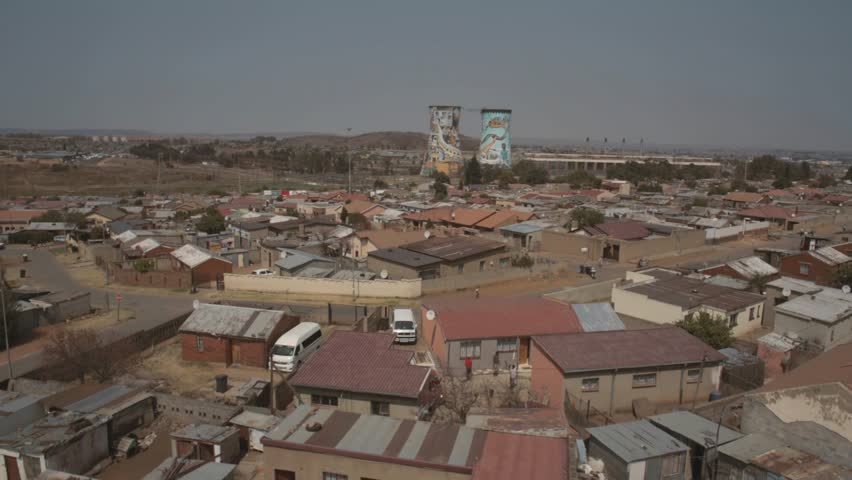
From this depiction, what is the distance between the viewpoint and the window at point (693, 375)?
12.6 m

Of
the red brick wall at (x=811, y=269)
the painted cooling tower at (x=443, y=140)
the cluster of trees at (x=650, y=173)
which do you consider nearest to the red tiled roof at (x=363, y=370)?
the red brick wall at (x=811, y=269)

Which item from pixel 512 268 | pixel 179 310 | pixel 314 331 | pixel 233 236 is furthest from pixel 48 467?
pixel 233 236

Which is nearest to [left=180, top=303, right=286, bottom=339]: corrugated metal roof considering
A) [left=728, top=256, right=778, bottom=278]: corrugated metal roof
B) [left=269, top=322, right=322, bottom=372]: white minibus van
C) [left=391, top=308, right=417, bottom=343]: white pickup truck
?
[left=269, top=322, right=322, bottom=372]: white minibus van

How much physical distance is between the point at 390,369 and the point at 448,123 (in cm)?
8159

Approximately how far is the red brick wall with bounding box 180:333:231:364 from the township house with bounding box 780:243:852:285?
19169mm

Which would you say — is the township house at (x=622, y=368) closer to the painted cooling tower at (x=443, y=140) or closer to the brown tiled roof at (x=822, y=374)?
the brown tiled roof at (x=822, y=374)

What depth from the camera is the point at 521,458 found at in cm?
819

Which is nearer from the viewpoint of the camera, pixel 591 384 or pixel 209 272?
pixel 591 384

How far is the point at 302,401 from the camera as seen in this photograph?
1129cm

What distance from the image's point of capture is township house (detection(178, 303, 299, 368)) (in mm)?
15078

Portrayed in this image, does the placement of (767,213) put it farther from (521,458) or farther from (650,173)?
(650,173)

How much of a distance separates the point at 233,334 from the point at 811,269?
19802 millimetres

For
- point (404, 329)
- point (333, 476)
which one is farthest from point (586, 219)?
point (333, 476)

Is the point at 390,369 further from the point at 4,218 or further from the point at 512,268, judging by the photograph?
the point at 4,218
